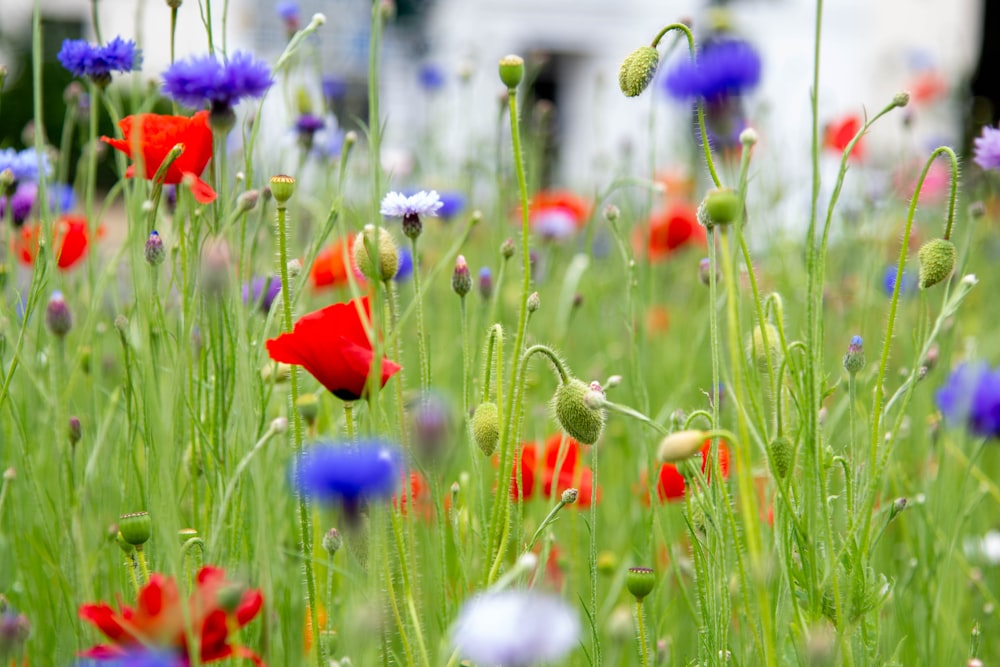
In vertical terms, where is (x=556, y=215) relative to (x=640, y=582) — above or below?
above

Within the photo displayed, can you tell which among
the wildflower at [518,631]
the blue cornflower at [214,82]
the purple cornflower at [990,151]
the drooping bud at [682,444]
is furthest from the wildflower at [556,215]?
the wildflower at [518,631]

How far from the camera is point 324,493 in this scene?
0.52 meters

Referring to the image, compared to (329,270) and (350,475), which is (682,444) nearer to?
(350,475)

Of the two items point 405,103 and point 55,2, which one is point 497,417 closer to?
point 405,103

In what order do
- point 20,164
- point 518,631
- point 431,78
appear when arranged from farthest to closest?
point 431,78 < point 20,164 < point 518,631

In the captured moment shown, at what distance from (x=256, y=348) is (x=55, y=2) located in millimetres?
10052

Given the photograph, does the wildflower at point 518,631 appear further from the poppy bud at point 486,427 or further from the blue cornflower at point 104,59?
the blue cornflower at point 104,59

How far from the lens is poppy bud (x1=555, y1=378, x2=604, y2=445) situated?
2.43 feet

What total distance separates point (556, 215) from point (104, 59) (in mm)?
1095

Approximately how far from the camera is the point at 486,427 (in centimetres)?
76

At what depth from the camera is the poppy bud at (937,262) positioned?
31.4 inches

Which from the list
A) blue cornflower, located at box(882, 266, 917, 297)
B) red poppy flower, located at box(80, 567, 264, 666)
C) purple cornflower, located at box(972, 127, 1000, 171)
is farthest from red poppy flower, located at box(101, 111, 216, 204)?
blue cornflower, located at box(882, 266, 917, 297)

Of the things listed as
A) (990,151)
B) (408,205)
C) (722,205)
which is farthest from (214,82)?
(990,151)

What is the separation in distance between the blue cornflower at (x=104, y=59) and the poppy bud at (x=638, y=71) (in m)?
0.47
